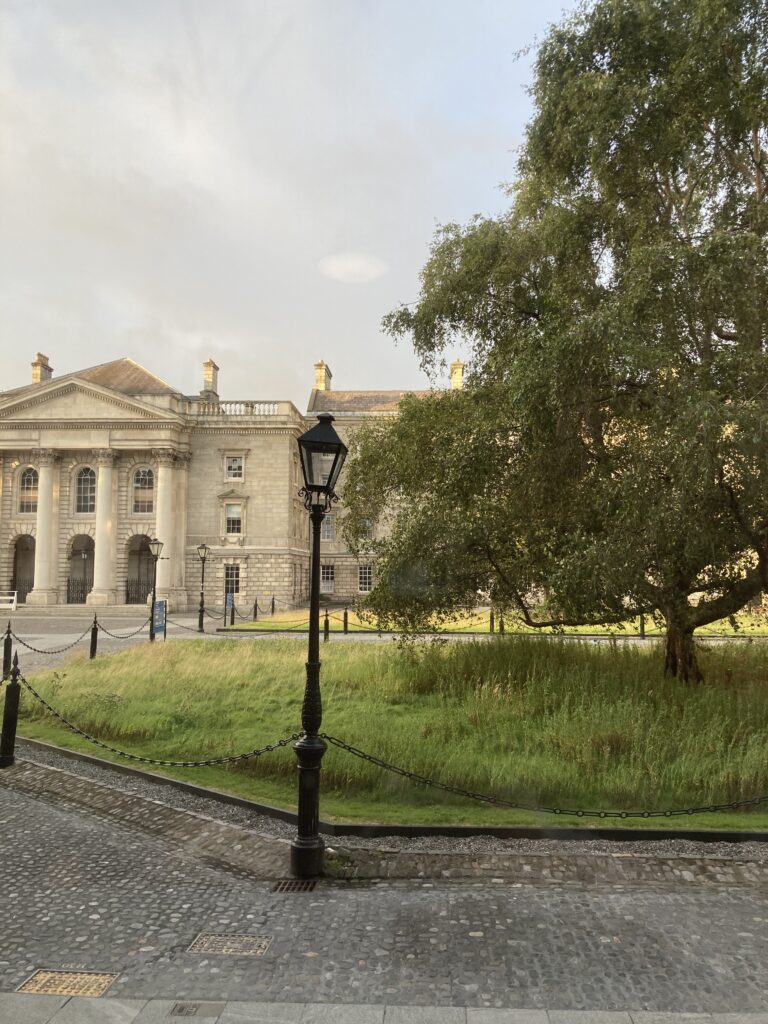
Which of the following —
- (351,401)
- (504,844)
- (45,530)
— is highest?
(351,401)

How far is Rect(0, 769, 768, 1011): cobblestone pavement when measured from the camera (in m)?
3.85

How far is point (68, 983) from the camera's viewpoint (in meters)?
4.07

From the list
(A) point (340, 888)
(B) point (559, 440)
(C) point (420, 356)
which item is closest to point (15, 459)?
(C) point (420, 356)

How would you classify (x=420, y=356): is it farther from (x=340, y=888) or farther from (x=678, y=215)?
(x=340, y=888)

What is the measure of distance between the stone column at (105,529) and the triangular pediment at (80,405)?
2.28 metres

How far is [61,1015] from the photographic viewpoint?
3.75 meters

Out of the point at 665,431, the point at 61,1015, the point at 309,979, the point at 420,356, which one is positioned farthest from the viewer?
the point at 420,356

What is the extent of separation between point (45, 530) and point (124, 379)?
10486 mm

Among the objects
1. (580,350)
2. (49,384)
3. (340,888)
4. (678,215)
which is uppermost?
(49,384)

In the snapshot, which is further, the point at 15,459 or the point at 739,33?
the point at 15,459

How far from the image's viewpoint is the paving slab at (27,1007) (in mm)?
3699

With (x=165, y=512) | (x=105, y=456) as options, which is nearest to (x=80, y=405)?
(x=105, y=456)

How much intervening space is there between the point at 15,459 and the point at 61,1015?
45075 millimetres

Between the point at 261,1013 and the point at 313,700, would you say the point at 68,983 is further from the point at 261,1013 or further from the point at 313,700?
the point at 313,700
